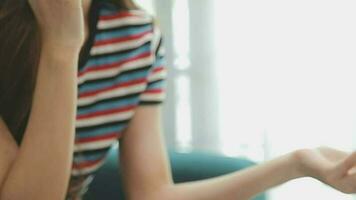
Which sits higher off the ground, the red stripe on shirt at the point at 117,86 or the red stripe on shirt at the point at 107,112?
the red stripe on shirt at the point at 117,86

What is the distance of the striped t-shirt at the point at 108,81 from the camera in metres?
0.87

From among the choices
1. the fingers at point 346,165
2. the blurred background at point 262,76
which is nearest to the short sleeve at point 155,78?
the fingers at point 346,165

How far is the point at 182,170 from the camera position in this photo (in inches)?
41.1

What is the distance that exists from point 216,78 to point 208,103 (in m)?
0.07

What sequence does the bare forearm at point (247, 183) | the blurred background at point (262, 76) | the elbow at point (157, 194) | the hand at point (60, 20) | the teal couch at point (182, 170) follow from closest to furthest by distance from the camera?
the hand at point (60, 20) → the bare forearm at point (247, 183) → the elbow at point (157, 194) → the teal couch at point (182, 170) → the blurred background at point (262, 76)

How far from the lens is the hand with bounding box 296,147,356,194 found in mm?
690

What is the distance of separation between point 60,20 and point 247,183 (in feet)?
1.05

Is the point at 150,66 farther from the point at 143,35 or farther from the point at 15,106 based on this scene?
the point at 15,106

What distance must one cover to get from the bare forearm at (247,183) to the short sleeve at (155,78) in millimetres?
145

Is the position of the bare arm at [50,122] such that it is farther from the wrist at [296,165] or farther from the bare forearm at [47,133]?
the wrist at [296,165]

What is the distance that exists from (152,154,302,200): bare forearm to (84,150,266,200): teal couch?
17 centimetres

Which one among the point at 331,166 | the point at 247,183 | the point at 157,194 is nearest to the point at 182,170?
the point at 157,194

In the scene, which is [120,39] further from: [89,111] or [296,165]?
[296,165]

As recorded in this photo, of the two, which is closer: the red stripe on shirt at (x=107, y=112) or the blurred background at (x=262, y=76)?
the red stripe on shirt at (x=107, y=112)
